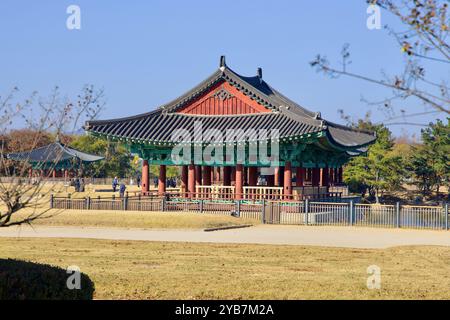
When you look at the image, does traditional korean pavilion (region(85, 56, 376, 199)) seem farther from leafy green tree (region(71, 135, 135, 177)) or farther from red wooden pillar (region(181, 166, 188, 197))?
leafy green tree (region(71, 135, 135, 177))

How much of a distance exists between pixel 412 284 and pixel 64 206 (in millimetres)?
25129

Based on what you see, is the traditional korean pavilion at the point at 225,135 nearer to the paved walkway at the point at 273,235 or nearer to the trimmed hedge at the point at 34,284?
the paved walkway at the point at 273,235

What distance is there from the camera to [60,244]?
22.5m

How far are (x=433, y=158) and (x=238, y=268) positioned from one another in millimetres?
54937

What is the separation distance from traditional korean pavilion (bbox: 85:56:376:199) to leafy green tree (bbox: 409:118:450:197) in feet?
78.2

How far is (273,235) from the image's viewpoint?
27.5 meters

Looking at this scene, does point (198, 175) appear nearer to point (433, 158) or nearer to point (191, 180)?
point (191, 180)

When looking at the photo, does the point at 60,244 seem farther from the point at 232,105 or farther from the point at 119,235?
the point at 232,105

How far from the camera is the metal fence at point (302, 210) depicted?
32688 millimetres

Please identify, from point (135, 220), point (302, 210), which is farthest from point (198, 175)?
point (135, 220)

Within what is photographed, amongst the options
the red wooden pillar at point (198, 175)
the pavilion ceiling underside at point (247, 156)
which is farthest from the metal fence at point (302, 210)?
the red wooden pillar at point (198, 175)

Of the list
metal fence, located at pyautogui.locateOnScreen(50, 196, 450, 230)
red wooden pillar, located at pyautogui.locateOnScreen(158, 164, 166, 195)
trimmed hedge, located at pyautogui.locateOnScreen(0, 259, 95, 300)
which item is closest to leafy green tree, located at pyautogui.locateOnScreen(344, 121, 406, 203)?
red wooden pillar, located at pyautogui.locateOnScreen(158, 164, 166, 195)

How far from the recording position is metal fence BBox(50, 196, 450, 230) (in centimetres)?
3269

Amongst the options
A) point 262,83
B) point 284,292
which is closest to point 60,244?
point 284,292
